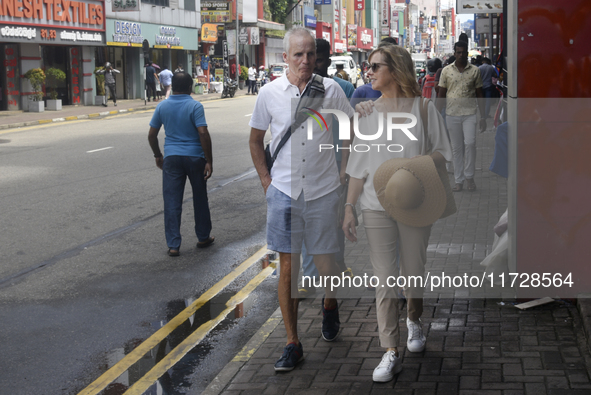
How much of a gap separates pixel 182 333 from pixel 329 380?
1.50 m

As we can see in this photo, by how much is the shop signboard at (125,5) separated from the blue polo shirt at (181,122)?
27687 mm

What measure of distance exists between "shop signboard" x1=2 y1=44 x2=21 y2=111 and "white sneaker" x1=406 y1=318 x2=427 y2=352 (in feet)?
84.0

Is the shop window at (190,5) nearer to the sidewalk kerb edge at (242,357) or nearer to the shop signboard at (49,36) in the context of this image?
the shop signboard at (49,36)

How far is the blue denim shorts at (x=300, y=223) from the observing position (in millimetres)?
4438

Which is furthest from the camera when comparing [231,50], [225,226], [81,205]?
[231,50]

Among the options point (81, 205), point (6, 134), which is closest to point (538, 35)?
point (81, 205)

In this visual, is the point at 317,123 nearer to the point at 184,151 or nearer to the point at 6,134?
the point at 184,151

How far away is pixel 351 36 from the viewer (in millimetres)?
94312

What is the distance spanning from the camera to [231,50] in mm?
48656

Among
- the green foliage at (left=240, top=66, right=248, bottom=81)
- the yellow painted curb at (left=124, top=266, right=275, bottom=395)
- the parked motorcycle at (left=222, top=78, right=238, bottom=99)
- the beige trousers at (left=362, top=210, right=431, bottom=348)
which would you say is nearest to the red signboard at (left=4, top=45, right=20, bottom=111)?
the parked motorcycle at (left=222, top=78, right=238, bottom=99)

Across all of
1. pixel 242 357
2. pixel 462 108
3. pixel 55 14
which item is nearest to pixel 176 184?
pixel 242 357

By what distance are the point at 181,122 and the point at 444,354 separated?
3886mm

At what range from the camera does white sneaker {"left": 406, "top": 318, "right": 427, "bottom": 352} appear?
14.8 ft

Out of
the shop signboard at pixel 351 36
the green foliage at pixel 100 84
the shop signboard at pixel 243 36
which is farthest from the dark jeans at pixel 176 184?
the shop signboard at pixel 351 36
